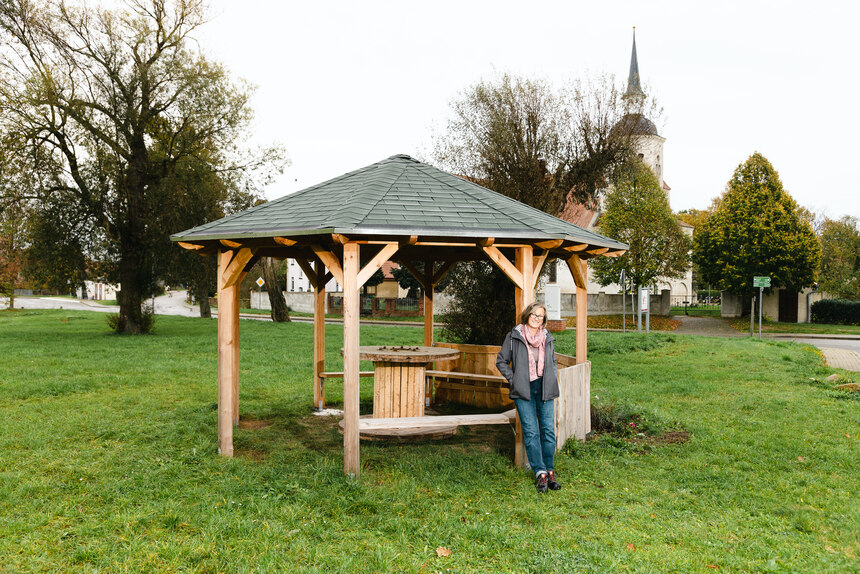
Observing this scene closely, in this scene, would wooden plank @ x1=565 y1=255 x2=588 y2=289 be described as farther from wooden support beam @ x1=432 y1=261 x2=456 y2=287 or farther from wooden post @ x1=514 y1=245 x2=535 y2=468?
wooden support beam @ x1=432 y1=261 x2=456 y2=287

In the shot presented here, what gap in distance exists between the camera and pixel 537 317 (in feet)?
21.3

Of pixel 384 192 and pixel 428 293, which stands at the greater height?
pixel 384 192

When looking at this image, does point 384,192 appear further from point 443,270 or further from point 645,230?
point 645,230

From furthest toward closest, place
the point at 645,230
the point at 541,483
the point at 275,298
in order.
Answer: the point at 645,230 → the point at 275,298 → the point at 541,483

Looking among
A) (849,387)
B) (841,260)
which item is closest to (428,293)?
(849,387)

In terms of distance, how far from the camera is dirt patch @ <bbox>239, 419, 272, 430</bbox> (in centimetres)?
901

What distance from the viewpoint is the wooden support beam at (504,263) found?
6.88m

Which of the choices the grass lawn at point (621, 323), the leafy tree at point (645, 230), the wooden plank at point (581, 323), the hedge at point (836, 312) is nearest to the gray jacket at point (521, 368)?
the wooden plank at point (581, 323)

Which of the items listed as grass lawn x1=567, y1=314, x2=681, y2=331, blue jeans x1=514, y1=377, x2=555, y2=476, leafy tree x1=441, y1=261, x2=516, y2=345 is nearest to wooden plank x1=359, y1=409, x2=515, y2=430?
blue jeans x1=514, y1=377, x2=555, y2=476

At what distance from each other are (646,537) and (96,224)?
22785 mm

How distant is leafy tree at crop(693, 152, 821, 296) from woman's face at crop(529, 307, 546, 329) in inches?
Answer: 1264

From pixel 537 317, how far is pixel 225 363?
12.7 ft

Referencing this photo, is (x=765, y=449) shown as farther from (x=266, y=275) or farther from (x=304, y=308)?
(x=304, y=308)

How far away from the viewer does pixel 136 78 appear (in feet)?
70.3
